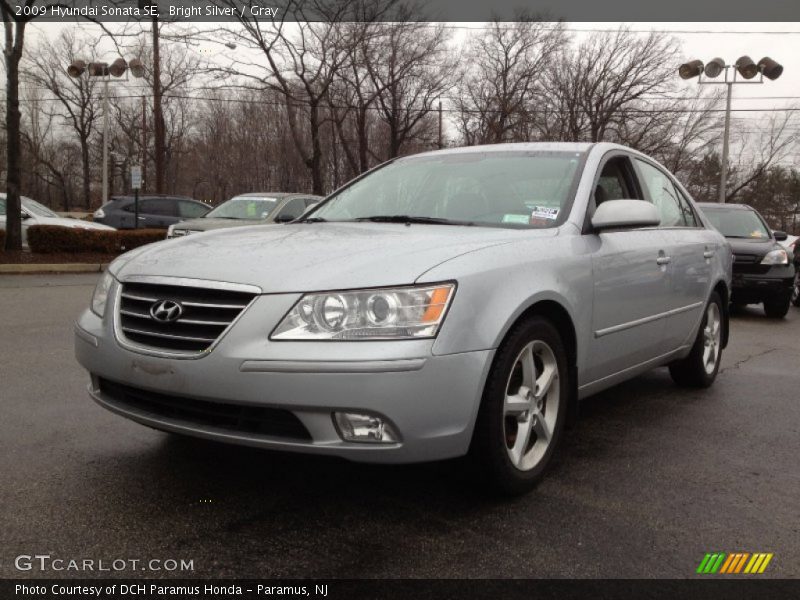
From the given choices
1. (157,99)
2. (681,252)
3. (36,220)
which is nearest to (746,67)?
(157,99)

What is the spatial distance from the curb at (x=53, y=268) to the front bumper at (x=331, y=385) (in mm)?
11385

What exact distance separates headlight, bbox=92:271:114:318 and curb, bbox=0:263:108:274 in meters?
10.6

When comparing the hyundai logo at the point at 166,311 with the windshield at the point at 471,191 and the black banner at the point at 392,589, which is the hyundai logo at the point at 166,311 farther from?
the windshield at the point at 471,191

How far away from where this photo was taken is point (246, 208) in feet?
43.1

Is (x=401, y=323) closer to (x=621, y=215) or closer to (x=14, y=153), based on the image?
(x=621, y=215)

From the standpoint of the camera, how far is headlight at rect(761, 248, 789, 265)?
32.0 ft

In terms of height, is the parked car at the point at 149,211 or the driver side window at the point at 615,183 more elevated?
the driver side window at the point at 615,183

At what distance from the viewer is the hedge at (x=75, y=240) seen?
46.1 ft

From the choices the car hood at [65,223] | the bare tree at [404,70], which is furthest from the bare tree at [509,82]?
the car hood at [65,223]

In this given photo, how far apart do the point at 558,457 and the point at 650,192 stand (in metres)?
1.85

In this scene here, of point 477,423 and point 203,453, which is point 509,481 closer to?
point 477,423

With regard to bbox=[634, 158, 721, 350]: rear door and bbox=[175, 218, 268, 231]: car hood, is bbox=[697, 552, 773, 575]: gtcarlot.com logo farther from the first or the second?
bbox=[175, 218, 268, 231]: car hood

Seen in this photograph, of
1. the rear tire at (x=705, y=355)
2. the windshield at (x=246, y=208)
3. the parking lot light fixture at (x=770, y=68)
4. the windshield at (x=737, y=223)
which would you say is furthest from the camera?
the parking lot light fixture at (x=770, y=68)

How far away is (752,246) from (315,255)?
8.91 meters
